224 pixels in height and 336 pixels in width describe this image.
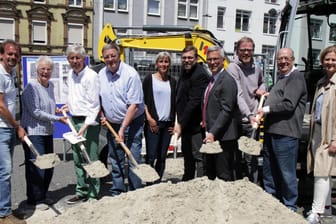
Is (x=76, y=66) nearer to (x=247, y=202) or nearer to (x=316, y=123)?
(x=247, y=202)

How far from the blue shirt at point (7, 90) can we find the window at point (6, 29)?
26486 millimetres

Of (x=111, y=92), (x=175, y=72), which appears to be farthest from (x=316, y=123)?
(x=175, y=72)

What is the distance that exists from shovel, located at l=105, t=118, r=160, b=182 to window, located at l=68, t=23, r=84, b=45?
88.2 ft

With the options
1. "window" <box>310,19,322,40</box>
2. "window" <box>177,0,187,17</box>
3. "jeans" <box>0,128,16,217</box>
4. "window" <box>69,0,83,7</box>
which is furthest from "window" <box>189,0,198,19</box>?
"jeans" <box>0,128,16,217</box>

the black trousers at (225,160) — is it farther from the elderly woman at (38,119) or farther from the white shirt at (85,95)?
the elderly woman at (38,119)

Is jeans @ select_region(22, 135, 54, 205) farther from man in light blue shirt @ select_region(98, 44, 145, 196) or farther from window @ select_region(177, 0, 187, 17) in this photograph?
window @ select_region(177, 0, 187, 17)

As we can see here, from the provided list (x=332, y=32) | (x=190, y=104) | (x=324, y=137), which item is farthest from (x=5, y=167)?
(x=332, y=32)

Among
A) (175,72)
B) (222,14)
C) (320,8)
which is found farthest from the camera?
(222,14)

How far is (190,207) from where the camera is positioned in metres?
3.39

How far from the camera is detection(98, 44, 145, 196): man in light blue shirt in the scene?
4363 millimetres

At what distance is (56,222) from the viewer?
11.9 ft

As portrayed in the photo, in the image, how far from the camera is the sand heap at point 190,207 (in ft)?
10.8

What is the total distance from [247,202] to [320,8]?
3860 mm

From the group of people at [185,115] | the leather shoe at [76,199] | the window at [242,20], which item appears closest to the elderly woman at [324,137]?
the group of people at [185,115]
